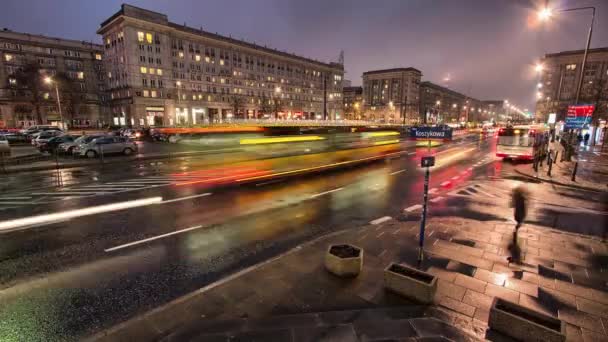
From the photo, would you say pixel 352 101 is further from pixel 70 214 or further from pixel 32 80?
pixel 70 214

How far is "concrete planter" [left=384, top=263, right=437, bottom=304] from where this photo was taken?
4680 mm

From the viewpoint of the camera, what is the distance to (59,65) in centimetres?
8994

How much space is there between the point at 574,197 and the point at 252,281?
1437 centimetres

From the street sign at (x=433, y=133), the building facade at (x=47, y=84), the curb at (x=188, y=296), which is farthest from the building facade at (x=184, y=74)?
the street sign at (x=433, y=133)

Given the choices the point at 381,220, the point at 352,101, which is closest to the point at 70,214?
the point at 381,220

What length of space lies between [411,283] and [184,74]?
323ft

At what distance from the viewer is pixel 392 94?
160m

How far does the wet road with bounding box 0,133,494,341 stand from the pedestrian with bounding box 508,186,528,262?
2.78m

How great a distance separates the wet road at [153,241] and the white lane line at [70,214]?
0.65 ft

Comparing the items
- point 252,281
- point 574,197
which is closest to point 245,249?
point 252,281

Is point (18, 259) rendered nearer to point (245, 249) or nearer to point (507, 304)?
point (245, 249)

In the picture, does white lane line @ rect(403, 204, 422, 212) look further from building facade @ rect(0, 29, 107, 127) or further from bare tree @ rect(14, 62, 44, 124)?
bare tree @ rect(14, 62, 44, 124)

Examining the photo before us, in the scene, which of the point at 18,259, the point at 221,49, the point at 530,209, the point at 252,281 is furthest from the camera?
the point at 221,49

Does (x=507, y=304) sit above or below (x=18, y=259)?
above
